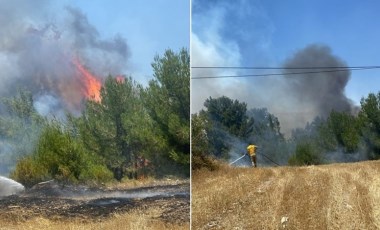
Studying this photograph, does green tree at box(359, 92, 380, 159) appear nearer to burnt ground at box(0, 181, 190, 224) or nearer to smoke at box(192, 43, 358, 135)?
smoke at box(192, 43, 358, 135)

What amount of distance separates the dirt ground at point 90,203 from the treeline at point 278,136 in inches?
15.4

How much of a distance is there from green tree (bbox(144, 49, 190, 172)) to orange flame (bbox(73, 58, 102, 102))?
45 cm

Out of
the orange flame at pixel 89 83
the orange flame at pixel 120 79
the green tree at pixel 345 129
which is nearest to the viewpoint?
the orange flame at pixel 89 83

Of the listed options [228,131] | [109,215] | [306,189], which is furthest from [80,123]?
[306,189]

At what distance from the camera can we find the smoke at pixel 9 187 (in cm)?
487

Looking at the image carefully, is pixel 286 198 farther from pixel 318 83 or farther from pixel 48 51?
pixel 48 51

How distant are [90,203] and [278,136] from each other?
1.77 m

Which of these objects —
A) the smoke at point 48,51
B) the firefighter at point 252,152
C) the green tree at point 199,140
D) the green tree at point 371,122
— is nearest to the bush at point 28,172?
the smoke at point 48,51

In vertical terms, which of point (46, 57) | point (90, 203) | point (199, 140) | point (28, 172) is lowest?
point (90, 203)

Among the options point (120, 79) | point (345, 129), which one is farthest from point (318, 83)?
point (120, 79)

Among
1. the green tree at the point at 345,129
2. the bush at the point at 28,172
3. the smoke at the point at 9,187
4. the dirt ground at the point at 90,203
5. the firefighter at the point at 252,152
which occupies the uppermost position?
the green tree at the point at 345,129

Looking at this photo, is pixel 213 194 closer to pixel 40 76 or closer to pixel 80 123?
pixel 80 123

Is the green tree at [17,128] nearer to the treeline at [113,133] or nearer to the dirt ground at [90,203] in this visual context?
the treeline at [113,133]

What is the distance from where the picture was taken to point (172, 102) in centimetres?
545
